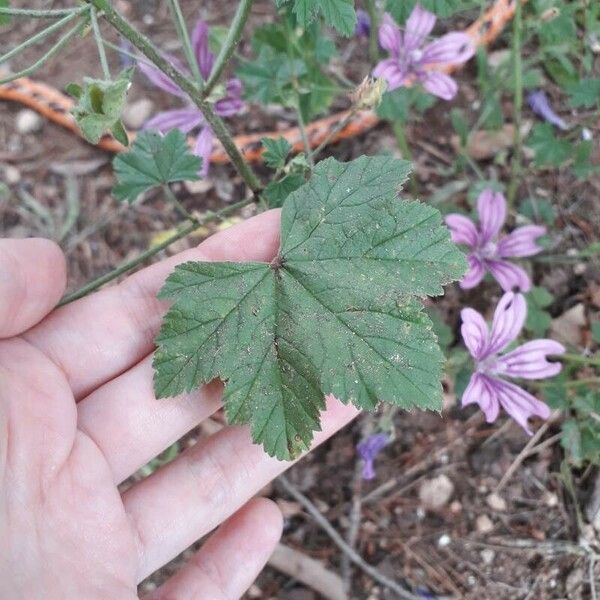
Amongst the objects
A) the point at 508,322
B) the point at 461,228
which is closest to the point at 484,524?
Result: the point at 508,322

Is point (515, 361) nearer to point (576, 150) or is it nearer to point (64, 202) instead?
point (576, 150)

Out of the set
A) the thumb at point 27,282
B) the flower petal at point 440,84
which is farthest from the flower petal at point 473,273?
the thumb at point 27,282

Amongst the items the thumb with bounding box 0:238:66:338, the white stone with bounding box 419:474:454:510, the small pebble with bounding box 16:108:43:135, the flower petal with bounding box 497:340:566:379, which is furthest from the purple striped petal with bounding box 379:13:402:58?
the small pebble with bounding box 16:108:43:135

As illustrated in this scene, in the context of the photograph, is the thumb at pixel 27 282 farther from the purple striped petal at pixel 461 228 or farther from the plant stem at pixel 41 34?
the purple striped petal at pixel 461 228

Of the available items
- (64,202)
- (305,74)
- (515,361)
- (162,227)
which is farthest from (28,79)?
(515,361)

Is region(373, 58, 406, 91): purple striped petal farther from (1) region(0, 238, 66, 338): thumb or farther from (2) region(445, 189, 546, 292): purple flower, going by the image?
(1) region(0, 238, 66, 338): thumb
